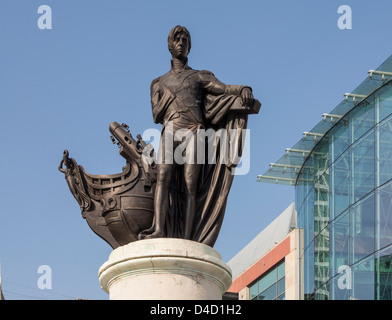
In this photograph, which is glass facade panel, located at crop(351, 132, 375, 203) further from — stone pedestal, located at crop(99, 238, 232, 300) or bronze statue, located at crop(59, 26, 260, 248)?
stone pedestal, located at crop(99, 238, 232, 300)

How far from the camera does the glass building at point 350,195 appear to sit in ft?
135

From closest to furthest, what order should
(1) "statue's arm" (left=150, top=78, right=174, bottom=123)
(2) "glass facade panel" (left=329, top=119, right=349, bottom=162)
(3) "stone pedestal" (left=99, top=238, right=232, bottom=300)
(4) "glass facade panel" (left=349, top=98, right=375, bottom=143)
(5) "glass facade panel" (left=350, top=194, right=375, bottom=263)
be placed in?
(3) "stone pedestal" (left=99, top=238, right=232, bottom=300), (1) "statue's arm" (left=150, top=78, right=174, bottom=123), (5) "glass facade panel" (left=350, top=194, right=375, bottom=263), (4) "glass facade panel" (left=349, top=98, right=375, bottom=143), (2) "glass facade panel" (left=329, top=119, right=349, bottom=162)

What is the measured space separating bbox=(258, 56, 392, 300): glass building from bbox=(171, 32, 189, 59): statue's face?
2735 centimetres

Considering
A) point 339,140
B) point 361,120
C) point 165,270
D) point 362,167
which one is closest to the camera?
point 165,270

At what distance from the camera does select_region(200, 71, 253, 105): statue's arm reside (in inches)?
548

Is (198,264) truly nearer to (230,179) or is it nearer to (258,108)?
(230,179)

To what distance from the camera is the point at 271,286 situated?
2272 inches

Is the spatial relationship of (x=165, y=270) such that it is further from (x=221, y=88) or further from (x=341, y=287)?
(x=341, y=287)

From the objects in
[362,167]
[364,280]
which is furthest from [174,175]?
[362,167]

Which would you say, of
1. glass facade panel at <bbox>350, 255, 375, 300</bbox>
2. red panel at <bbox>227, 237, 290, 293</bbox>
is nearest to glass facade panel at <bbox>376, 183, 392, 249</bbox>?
glass facade panel at <bbox>350, 255, 375, 300</bbox>

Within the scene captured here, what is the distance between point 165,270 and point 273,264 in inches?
1761

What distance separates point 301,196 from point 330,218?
5.39 meters

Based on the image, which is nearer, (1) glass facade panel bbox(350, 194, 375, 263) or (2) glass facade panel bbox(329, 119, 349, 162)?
(1) glass facade panel bbox(350, 194, 375, 263)

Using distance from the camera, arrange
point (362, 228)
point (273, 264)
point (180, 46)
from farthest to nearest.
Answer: point (273, 264)
point (362, 228)
point (180, 46)
